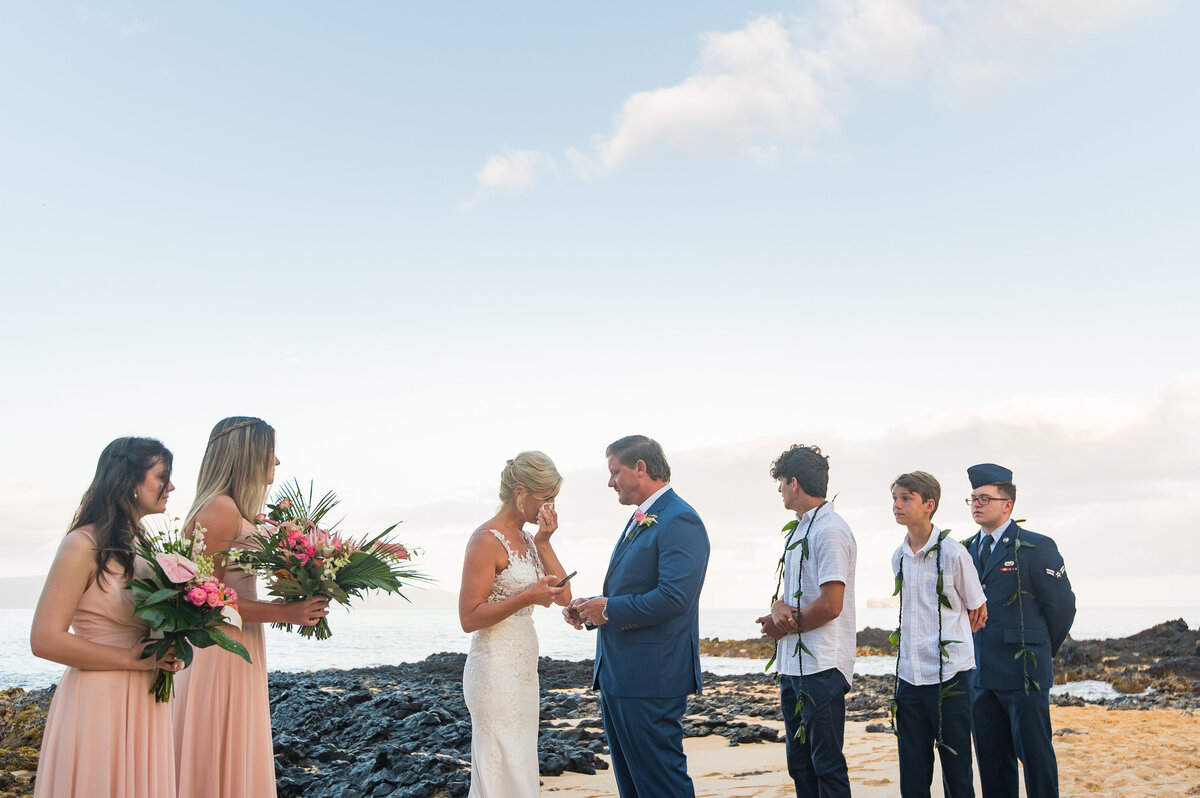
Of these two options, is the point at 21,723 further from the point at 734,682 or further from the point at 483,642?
the point at 734,682

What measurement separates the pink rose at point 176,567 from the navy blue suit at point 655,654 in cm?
189

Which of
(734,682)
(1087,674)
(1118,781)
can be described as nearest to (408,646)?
(734,682)

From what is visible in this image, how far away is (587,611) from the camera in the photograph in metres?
4.55

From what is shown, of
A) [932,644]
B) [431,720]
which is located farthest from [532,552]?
[431,720]

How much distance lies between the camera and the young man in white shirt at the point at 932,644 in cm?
523

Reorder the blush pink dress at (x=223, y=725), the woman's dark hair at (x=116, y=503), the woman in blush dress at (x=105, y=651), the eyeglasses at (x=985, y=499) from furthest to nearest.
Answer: the eyeglasses at (x=985, y=499)
the blush pink dress at (x=223, y=725)
the woman's dark hair at (x=116, y=503)
the woman in blush dress at (x=105, y=651)

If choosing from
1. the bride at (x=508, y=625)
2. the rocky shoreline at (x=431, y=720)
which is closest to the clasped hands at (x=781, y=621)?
the bride at (x=508, y=625)

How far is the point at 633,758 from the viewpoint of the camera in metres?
4.41

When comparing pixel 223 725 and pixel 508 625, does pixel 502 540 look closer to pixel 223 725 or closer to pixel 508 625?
pixel 508 625

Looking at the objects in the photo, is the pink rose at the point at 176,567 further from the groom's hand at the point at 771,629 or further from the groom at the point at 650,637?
the groom's hand at the point at 771,629

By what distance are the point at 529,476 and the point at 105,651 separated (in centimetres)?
208

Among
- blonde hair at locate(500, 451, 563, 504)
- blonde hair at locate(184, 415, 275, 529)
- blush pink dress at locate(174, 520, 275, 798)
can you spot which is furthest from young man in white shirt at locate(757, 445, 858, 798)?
blonde hair at locate(184, 415, 275, 529)

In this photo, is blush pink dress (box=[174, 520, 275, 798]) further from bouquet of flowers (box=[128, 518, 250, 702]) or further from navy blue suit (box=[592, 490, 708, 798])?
navy blue suit (box=[592, 490, 708, 798])

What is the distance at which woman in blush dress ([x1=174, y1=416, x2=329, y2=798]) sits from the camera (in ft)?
13.4
